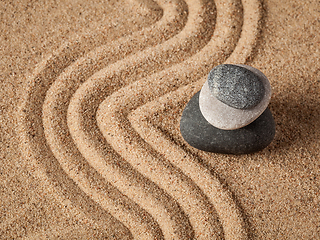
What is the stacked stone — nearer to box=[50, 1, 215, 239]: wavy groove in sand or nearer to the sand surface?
the sand surface

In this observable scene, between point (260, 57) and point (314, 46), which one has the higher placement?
point (260, 57)

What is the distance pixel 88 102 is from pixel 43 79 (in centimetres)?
26

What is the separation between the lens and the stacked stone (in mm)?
1005

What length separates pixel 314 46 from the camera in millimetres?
1324

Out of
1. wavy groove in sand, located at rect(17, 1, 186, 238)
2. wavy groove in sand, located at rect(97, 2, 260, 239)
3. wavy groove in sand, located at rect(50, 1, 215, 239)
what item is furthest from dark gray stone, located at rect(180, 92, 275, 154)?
wavy groove in sand, located at rect(17, 1, 186, 238)

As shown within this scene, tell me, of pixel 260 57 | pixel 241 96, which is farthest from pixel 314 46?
pixel 241 96

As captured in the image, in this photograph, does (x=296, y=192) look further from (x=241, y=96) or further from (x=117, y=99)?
(x=117, y=99)

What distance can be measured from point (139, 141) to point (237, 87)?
54 cm

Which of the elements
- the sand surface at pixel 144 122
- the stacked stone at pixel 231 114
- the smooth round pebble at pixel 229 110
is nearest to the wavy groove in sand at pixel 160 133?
the sand surface at pixel 144 122

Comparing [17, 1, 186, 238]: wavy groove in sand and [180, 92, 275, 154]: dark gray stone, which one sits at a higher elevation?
[17, 1, 186, 238]: wavy groove in sand

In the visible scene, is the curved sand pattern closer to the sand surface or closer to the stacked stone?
the sand surface

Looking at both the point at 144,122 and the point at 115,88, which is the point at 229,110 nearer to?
the point at 144,122

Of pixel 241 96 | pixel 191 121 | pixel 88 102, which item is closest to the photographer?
pixel 241 96

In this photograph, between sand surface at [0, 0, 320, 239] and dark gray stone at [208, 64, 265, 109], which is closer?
dark gray stone at [208, 64, 265, 109]
